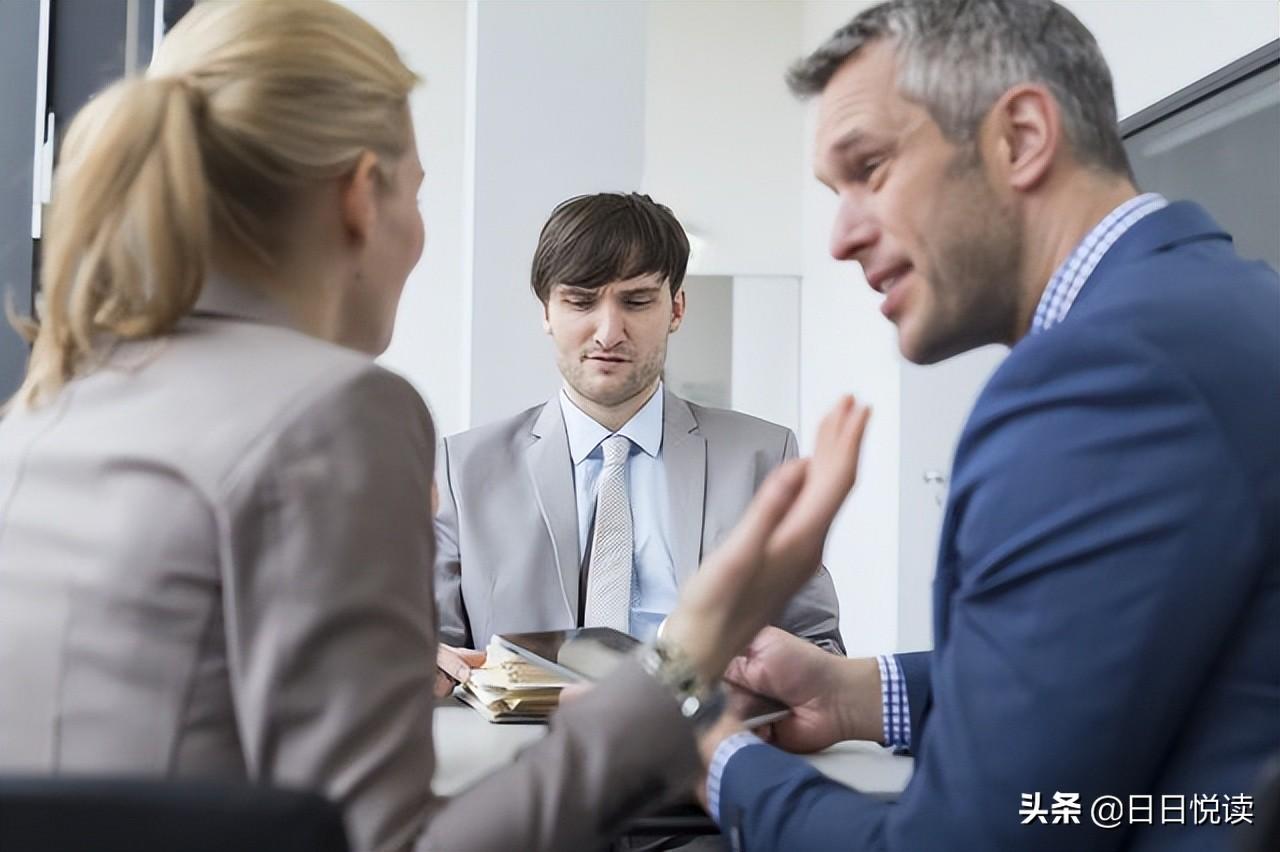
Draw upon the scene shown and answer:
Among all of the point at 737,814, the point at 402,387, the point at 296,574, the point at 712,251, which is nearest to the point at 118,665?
the point at 296,574

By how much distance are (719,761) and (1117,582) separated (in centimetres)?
52

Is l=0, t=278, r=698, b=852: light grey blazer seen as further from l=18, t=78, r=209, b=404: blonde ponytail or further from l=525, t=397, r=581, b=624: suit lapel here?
l=525, t=397, r=581, b=624: suit lapel

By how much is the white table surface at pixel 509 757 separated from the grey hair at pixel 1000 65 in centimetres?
76

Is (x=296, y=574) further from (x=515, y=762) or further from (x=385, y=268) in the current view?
(x=385, y=268)

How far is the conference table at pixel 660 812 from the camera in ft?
5.04

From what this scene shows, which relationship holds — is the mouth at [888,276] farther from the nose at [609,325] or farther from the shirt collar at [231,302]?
the nose at [609,325]

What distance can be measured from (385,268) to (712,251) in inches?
240

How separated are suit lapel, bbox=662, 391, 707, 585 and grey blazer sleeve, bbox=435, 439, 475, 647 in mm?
469

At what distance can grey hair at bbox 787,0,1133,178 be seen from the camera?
4.62ft

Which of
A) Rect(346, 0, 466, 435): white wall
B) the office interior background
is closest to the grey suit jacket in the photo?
the office interior background

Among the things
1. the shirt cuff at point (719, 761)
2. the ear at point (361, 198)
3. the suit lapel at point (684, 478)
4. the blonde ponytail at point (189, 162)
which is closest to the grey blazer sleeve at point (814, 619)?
the suit lapel at point (684, 478)

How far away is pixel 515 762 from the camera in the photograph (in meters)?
1.05

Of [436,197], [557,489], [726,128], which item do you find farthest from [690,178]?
[557,489]

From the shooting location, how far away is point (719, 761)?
1.45 metres
